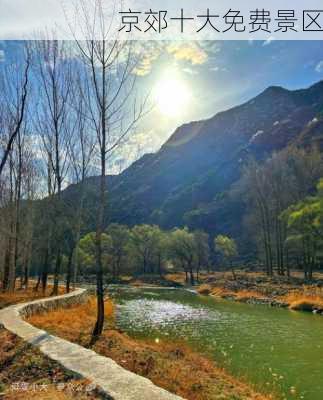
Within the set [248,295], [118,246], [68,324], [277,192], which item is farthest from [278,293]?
[118,246]

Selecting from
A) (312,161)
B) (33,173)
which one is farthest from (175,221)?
(33,173)

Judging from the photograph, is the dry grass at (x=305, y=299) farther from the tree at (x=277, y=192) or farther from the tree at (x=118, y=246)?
the tree at (x=118, y=246)

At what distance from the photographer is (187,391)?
9102mm

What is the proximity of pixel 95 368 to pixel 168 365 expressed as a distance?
4.03 meters

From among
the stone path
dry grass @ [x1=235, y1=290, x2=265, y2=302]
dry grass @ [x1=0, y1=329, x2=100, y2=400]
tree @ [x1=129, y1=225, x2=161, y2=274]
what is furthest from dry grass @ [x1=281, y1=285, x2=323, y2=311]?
tree @ [x1=129, y1=225, x2=161, y2=274]

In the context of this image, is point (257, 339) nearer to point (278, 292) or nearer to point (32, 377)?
point (32, 377)

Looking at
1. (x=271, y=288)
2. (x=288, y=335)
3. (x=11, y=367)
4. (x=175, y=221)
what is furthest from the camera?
(x=175, y=221)

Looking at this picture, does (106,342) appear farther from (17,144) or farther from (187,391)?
(17,144)

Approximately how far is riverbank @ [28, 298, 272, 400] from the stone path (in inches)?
56.2

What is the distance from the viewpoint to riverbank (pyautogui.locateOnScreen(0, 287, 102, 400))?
22.1 ft

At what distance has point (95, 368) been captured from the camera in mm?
7922

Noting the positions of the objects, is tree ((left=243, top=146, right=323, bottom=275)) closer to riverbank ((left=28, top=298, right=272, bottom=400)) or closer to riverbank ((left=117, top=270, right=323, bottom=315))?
riverbank ((left=117, top=270, right=323, bottom=315))

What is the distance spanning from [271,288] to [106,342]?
110 ft

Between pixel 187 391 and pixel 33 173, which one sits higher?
pixel 33 173
